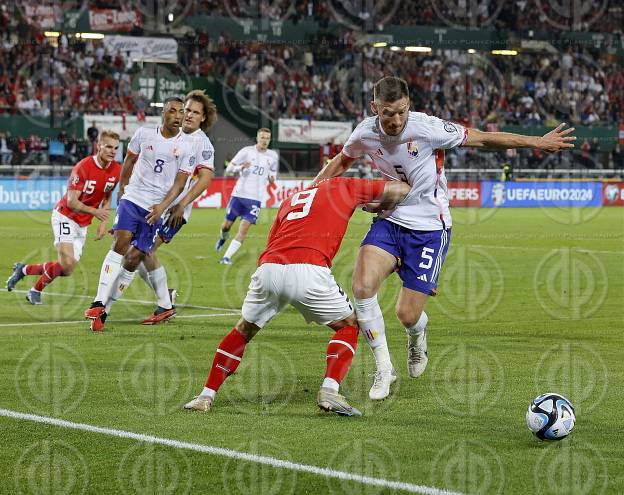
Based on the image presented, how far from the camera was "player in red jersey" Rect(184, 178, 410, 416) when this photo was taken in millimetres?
6621

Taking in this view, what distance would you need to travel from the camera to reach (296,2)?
44188 mm

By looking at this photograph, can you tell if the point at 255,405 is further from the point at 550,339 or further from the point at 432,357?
the point at 550,339

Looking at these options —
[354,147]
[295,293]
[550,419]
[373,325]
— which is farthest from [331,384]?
[354,147]

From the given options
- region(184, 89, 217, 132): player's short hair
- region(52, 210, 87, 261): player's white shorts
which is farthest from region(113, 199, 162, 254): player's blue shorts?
region(52, 210, 87, 261): player's white shorts

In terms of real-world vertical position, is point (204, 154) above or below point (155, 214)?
above

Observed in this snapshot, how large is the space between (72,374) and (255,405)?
71.6 inches

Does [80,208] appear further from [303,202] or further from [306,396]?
[303,202]

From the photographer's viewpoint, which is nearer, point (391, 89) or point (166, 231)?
point (391, 89)

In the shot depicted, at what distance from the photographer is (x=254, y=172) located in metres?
21.7

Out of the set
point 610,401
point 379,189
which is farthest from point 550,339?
point 379,189

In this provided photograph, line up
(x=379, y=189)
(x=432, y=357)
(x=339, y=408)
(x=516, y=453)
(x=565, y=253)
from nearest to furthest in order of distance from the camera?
1. (x=516, y=453)
2. (x=339, y=408)
3. (x=379, y=189)
4. (x=432, y=357)
5. (x=565, y=253)

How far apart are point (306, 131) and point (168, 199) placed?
26.7 m

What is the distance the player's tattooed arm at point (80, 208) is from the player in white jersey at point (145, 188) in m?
0.24

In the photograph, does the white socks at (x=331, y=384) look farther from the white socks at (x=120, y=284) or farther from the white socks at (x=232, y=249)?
the white socks at (x=232, y=249)
